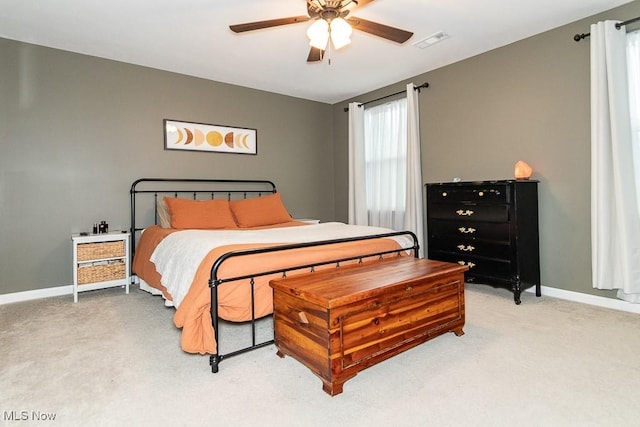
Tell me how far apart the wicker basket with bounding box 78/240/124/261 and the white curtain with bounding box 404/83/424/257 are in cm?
330

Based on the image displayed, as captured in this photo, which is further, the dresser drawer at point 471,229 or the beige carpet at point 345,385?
the dresser drawer at point 471,229

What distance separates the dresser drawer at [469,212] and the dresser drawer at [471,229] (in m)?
0.05

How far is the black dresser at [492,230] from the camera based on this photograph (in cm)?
318

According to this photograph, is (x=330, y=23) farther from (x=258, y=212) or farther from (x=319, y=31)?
(x=258, y=212)

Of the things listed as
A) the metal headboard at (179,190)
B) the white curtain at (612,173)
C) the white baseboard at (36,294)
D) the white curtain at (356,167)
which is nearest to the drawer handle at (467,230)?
the white curtain at (612,173)

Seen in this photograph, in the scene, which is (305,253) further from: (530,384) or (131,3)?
(131,3)

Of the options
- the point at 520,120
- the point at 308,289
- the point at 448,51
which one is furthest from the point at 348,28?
the point at 520,120

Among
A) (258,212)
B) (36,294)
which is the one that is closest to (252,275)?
(258,212)

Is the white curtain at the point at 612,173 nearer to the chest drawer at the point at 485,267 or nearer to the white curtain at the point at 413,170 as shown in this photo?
the chest drawer at the point at 485,267

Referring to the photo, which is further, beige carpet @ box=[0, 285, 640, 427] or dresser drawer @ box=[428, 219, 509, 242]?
dresser drawer @ box=[428, 219, 509, 242]

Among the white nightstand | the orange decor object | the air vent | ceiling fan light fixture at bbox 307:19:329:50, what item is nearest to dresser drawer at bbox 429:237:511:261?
the orange decor object

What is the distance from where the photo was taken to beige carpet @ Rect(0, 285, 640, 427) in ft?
5.23

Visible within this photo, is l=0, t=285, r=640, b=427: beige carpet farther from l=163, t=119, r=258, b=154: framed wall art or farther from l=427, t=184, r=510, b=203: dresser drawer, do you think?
l=163, t=119, r=258, b=154: framed wall art

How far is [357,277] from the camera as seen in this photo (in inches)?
84.9
